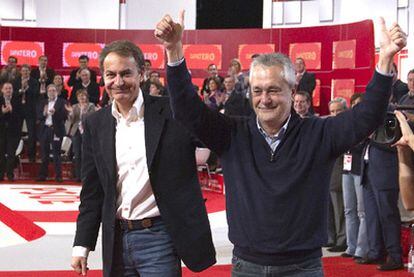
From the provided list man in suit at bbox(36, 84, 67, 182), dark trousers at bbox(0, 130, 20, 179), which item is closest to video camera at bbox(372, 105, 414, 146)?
man in suit at bbox(36, 84, 67, 182)

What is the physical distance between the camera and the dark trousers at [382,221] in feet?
23.6

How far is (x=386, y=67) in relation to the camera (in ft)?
9.14

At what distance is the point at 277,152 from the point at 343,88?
512 inches

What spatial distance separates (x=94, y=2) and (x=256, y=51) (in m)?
5.52

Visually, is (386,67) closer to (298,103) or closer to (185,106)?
(185,106)

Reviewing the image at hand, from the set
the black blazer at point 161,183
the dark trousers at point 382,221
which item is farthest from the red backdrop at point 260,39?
the black blazer at point 161,183

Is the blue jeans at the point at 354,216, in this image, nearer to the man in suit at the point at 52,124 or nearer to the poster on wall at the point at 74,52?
the man in suit at the point at 52,124

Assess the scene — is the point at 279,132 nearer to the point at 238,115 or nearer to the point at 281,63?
the point at 281,63

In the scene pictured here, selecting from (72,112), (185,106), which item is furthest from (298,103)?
(72,112)

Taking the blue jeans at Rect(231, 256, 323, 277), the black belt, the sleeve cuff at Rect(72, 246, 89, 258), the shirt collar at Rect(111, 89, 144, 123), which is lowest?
the sleeve cuff at Rect(72, 246, 89, 258)

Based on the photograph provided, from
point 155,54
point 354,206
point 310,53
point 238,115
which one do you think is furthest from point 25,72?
point 354,206

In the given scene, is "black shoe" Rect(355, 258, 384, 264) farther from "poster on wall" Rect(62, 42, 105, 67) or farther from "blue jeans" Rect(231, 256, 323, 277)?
"poster on wall" Rect(62, 42, 105, 67)

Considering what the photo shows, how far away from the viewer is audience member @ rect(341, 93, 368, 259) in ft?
24.9

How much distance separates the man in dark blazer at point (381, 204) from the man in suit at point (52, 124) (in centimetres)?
850
